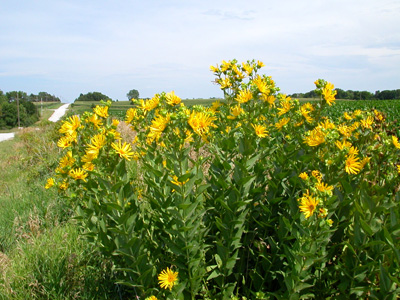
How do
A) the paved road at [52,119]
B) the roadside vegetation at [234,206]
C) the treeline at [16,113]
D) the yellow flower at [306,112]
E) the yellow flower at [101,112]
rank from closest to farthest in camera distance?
the roadside vegetation at [234,206] → the yellow flower at [101,112] → the yellow flower at [306,112] → the paved road at [52,119] → the treeline at [16,113]

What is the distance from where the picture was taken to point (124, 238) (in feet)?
5.85

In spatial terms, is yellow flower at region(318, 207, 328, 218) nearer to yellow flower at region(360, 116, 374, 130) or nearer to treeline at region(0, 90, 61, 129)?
yellow flower at region(360, 116, 374, 130)

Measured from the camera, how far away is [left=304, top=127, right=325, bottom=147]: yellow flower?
1888 mm

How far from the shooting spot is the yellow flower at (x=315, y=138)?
1888mm

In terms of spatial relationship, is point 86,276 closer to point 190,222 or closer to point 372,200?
point 190,222

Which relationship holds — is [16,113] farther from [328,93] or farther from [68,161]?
[328,93]

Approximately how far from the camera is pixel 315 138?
191cm

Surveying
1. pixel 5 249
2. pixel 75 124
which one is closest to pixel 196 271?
pixel 75 124

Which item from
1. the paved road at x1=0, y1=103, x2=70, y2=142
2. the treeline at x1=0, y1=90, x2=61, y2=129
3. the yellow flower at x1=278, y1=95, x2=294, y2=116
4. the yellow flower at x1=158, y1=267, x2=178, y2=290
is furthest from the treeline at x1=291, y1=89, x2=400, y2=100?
the treeline at x1=0, y1=90, x2=61, y2=129

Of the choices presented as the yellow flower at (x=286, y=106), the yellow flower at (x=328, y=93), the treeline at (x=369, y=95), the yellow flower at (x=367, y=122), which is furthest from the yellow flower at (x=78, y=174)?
the treeline at (x=369, y=95)

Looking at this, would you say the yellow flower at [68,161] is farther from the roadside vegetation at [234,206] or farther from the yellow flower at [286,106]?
the yellow flower at [286,106]

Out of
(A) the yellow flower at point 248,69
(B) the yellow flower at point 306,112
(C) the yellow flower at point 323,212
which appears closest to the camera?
(C) the yellow flower at point 323,212

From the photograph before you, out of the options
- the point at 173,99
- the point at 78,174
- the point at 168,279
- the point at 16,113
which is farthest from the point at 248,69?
the point at 16,113

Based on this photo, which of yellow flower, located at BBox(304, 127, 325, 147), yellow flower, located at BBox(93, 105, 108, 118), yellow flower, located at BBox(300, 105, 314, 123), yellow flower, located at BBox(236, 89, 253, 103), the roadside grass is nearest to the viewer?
yellow flower, located at BBox(304, 127, 325, 147)
